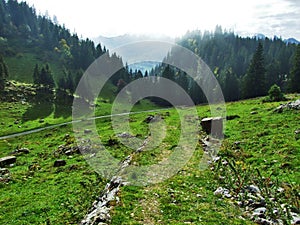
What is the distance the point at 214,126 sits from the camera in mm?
29672

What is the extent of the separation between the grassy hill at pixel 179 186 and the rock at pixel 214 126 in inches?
60.3

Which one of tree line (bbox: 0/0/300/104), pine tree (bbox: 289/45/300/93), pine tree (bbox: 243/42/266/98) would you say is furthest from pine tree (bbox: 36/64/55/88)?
pine tree (bbox: 289/45/300/93)

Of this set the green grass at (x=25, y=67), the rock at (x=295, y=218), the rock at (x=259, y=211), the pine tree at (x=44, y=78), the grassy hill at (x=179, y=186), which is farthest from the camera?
the green grass at (x=25, y=67)

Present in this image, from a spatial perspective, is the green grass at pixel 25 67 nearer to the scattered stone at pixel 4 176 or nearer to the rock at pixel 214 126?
the scattered stone at pixel 4 176

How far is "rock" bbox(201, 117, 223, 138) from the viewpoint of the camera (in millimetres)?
28886

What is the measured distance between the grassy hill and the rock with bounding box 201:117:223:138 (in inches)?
60.3

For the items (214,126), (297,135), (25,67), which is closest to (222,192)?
(297,135)

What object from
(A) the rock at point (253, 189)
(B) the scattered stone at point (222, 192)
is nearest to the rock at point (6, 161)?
(B) the scattered stone at point (222, 192)

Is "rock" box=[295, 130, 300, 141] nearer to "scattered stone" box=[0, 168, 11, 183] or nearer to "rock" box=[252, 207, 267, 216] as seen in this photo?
"rock" box=[252, 207, 267, 216]

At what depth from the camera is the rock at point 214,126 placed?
94.8 ft

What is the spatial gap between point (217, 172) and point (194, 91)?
301 feet

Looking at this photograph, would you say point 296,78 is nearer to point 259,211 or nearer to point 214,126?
point 214,126

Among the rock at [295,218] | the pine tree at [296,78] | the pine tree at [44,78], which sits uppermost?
the pine tree at [44,78]

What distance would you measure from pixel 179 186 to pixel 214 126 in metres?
15.5
